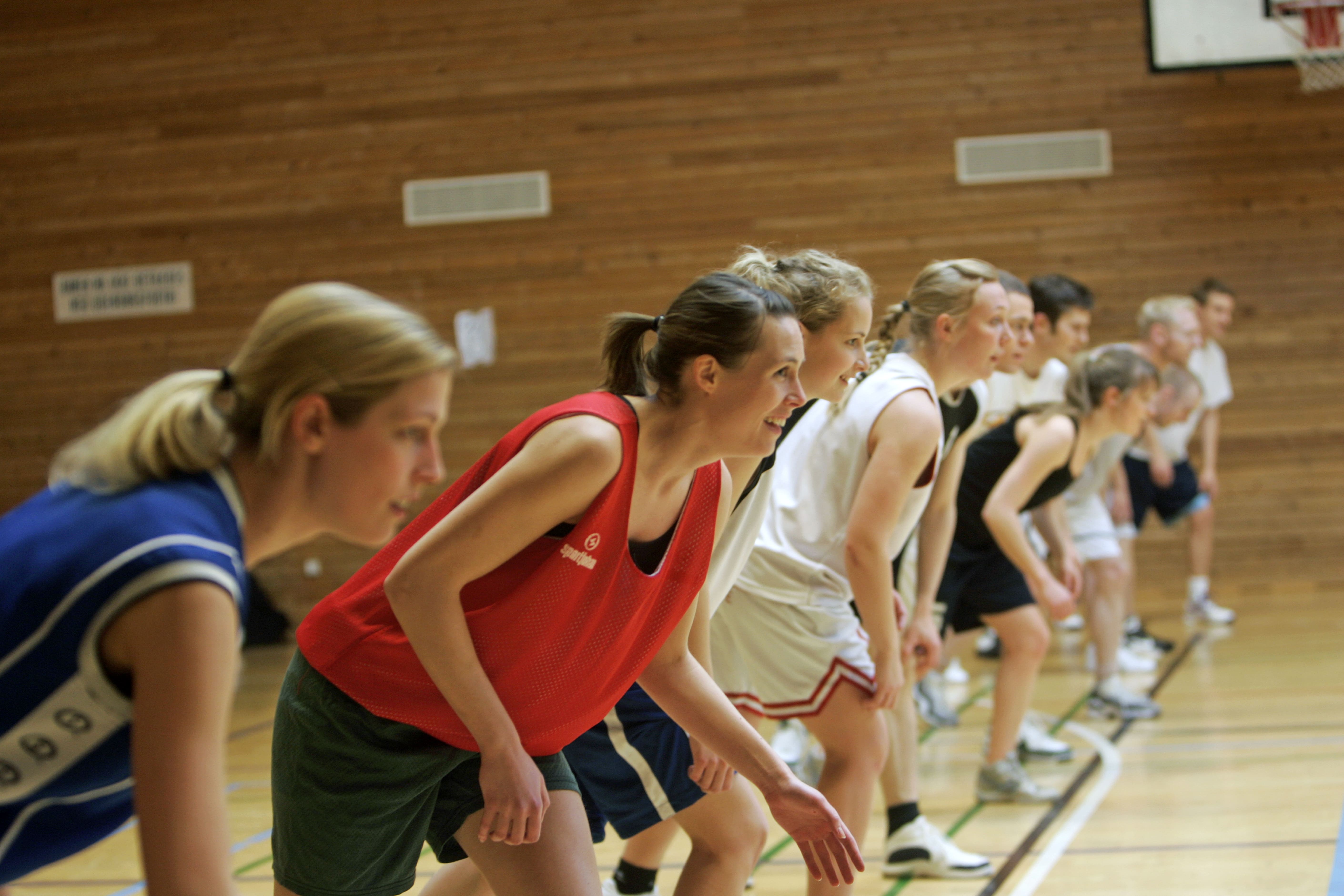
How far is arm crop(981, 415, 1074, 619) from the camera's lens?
3.84m

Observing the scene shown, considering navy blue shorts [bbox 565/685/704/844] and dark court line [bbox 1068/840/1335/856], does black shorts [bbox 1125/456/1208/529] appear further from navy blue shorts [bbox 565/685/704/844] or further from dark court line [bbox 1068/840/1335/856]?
navy blue shorts [bbox 565/685/704/844]

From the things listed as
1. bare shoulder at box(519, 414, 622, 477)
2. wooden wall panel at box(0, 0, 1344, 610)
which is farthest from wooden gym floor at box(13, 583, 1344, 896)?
wooden wall panel at box(0, 0, 1344, 610)

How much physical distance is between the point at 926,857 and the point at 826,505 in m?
1.07

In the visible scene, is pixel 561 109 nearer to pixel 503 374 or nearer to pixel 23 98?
pixel 503 374

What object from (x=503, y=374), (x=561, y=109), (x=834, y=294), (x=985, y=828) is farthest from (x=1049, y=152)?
(x=834, y=294)

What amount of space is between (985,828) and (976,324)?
1528mm

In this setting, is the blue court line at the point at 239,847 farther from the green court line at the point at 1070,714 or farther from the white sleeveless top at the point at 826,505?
the green court line at the point at 1070,714

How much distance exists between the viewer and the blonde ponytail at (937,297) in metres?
2.98

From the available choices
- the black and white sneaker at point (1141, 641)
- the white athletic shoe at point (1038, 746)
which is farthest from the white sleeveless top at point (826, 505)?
the black and white sneaker at point (1141, 641)

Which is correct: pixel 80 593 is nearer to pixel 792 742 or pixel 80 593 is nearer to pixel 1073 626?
pixel 792 742

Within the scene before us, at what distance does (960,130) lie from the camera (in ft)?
26.3

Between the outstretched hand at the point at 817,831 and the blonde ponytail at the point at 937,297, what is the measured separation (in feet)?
4.20

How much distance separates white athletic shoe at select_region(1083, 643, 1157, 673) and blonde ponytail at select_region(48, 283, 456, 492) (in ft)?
16.7

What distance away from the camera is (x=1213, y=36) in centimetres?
732
